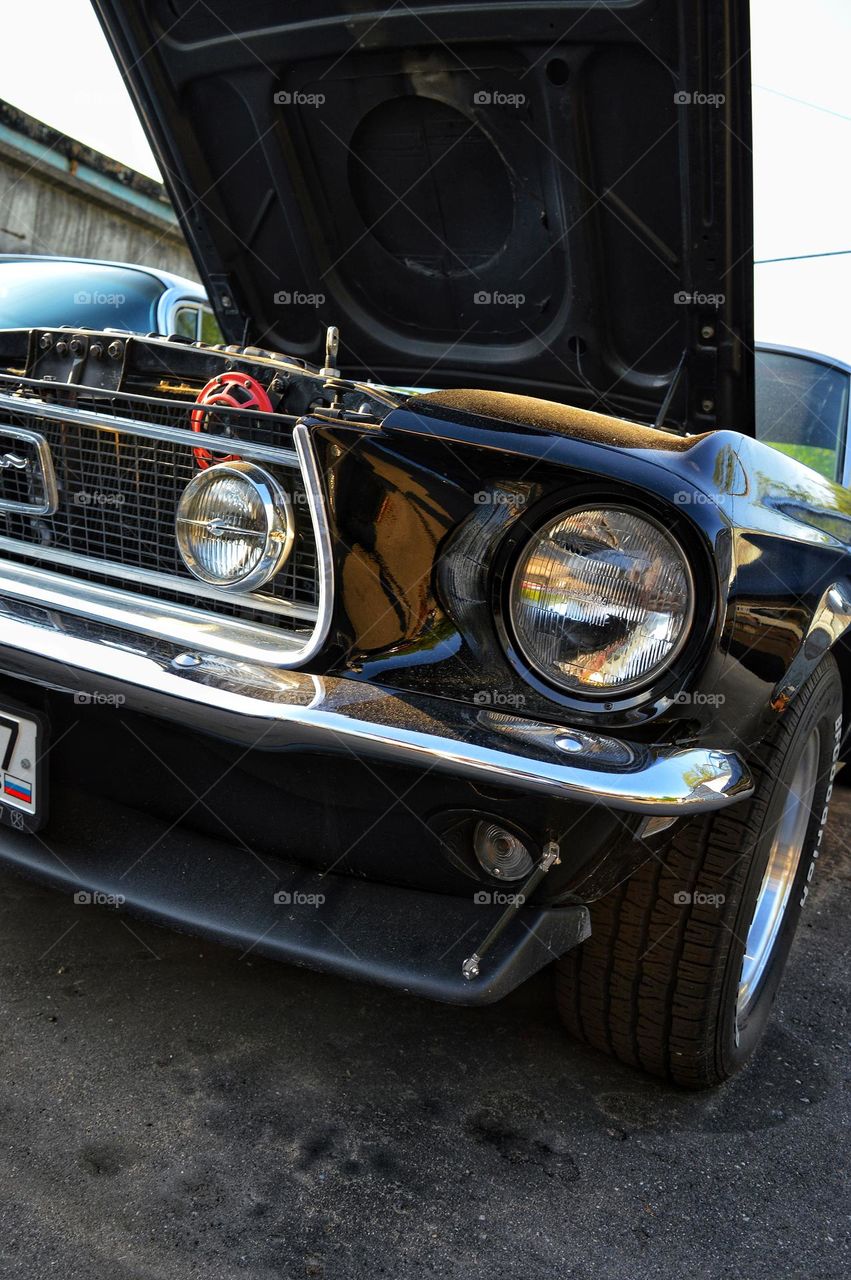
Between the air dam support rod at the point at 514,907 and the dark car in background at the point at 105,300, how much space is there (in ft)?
10.7

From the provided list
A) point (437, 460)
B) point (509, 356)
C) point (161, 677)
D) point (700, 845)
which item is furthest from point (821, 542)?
point (509, 356)

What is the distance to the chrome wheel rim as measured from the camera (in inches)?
81.4

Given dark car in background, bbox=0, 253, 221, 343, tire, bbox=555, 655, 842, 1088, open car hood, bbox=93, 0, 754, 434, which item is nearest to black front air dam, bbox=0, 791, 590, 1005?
tire, bbox=555, 655, 842, 1088

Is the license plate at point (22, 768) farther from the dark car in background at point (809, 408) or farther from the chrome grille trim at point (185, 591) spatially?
the dark car in background at point (809, 408)

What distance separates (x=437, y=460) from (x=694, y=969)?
0.90m

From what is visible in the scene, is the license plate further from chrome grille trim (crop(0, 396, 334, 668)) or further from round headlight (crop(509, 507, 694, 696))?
round headlight (crop(509, 507, 694, 696))

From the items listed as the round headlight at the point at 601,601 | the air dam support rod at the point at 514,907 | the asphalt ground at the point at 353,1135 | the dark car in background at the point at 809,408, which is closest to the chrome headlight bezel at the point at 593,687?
the round headlight at the point at 601,601

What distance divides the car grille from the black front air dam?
15.1 inches

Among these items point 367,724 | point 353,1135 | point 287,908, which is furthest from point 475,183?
point 353,1135

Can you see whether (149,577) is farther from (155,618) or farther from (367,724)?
(367,724)

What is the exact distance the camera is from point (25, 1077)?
1.65m

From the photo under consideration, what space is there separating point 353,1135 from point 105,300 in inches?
140

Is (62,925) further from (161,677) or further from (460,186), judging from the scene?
(460,186)

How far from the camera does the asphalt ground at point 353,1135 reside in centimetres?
141
